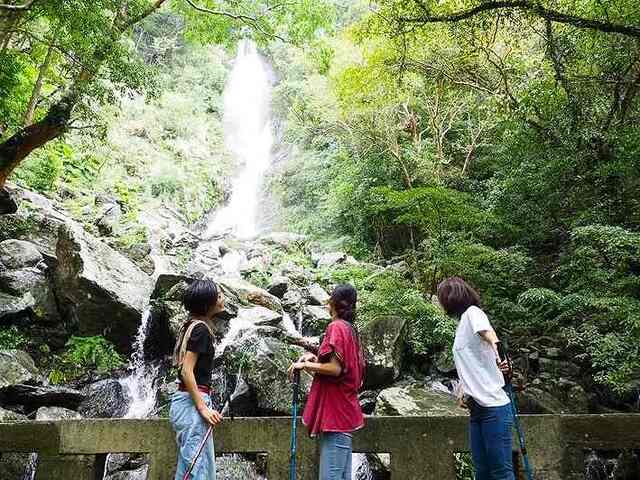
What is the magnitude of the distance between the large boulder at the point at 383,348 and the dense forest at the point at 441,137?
427mm

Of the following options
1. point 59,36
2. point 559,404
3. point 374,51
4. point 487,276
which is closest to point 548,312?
point 487,276

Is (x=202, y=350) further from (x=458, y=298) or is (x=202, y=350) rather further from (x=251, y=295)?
(x=251, y=295)

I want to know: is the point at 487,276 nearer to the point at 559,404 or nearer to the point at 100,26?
Answer: the point at 559,404

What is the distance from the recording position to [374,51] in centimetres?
1216

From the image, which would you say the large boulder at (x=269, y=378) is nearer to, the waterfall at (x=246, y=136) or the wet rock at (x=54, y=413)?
the wet rock at (x=54, y=413)

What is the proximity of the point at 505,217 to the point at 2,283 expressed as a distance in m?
10.1

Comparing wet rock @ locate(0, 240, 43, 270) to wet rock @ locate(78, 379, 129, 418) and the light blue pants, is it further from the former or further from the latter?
the light blue pants

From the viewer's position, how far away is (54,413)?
6.47 meters

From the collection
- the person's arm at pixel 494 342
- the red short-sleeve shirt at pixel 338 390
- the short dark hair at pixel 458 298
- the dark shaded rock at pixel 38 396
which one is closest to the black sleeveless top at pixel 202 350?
the red short-sleeve shirt at pixel 338 390

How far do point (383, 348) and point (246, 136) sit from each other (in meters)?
23.6

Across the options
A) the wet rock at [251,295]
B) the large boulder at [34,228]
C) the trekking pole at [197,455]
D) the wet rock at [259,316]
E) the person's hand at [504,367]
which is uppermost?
the large boulder at [34,228]

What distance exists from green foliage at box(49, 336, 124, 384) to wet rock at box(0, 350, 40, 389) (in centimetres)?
62

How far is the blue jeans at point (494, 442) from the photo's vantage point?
277 centimetres

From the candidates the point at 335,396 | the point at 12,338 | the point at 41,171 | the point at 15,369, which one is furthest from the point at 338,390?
the point at 41,171
